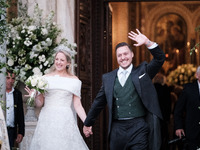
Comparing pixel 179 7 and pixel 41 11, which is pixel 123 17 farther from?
pixel 41 11

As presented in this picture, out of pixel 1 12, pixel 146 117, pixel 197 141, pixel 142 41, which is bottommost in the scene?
pixel 197 141

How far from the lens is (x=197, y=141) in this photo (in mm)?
8195

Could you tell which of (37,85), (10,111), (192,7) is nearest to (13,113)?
(10,111)

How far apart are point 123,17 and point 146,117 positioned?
10.0 meters

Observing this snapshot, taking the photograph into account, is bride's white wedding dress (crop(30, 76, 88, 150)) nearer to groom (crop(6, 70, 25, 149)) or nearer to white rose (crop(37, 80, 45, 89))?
white rose (crop(37, 80, 45, 89))

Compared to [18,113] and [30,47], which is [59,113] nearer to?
[18,113]

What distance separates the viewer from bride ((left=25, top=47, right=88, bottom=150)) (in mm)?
6809


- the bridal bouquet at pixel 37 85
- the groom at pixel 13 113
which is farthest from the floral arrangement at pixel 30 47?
the bridal bouquet at pixel 37 85

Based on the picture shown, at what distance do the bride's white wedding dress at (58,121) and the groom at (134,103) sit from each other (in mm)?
1110

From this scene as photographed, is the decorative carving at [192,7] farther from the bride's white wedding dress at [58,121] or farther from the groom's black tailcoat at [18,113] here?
the bride's white wedding dress at [58,121]

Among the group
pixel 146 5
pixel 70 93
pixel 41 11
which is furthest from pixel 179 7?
pixel 70 93

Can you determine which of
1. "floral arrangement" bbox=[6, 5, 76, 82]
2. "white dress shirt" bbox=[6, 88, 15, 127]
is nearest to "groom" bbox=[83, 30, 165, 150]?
"floral arrangement" bbox=[6, 5, 76, 82]

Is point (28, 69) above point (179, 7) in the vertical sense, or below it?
below

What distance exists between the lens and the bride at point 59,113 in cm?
681
